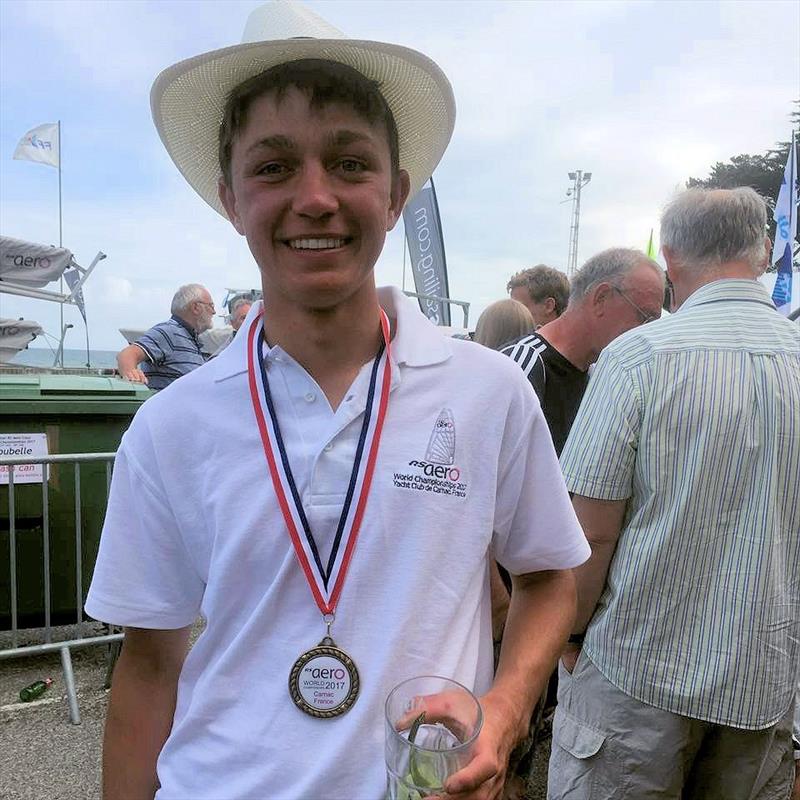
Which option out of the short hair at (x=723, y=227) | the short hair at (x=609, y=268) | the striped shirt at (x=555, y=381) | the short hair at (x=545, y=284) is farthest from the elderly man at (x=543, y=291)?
the short hair at (x=723, y=227)

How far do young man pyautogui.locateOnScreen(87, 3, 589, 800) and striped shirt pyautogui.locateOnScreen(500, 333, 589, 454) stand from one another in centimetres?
188

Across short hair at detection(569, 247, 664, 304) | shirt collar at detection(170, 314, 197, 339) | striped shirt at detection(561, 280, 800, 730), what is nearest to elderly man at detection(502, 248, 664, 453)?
short hair at detection(569, 247, 664, 304)

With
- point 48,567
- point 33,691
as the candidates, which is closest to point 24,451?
point 48,567

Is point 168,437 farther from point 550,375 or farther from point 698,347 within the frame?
point 550,375

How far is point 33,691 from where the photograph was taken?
3652mm

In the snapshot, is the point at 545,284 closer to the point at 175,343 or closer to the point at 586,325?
the point at 586,325

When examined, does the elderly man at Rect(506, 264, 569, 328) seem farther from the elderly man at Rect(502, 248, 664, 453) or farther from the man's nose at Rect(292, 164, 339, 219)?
the man's nose at Rect(292, 164, 339, 219)

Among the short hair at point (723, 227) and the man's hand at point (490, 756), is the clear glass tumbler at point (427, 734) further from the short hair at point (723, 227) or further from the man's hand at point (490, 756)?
the short hair at point (723, 227)

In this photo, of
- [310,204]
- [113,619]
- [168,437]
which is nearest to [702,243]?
[310,204]

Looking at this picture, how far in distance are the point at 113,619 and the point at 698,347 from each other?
1642mm

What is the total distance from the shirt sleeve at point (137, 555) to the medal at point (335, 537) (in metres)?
0.23

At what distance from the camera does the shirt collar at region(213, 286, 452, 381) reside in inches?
51.3

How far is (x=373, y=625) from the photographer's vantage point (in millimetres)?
1131

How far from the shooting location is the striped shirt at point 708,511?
6.04 ft
